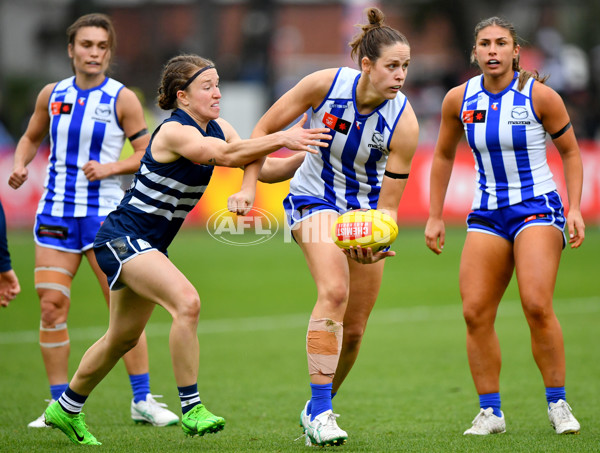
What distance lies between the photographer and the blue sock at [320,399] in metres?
5.40

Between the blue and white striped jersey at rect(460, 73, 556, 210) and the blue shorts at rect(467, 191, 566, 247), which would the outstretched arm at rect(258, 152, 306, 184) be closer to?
the blue and white striped jersey at rect(460, 73, 556, 210)

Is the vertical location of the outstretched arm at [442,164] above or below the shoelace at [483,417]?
above

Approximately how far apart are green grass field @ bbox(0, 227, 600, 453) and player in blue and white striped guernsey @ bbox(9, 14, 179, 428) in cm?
46

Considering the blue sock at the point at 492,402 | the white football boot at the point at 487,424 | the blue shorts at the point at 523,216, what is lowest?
the white football boot at the point at 487,424

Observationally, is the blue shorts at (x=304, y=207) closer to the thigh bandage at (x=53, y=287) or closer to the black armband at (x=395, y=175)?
the black armband at (x=395, y=175)

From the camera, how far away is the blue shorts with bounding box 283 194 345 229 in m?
5.86

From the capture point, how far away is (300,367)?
353 inches

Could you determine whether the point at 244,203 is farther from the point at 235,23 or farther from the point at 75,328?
the point at 235,23

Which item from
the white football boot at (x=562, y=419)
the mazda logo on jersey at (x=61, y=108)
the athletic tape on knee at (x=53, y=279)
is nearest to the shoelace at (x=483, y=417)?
the white football boot at (x=562, y=419)

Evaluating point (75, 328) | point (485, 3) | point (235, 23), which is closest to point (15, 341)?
point (75, 328)

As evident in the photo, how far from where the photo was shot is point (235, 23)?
44875 mm

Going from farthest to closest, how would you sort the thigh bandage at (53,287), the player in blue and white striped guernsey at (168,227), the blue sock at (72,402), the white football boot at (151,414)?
the thigh bandage at (53,287)
the white football boot at (151,414)
the blue sock at (72,402)
the player in blue and white striped guernsey at (168,227)

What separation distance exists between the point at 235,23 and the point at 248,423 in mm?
40003

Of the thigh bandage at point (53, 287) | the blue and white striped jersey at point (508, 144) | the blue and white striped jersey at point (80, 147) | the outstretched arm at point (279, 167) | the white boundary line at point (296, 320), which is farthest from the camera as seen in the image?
the white boundary line at point (296, 320)
